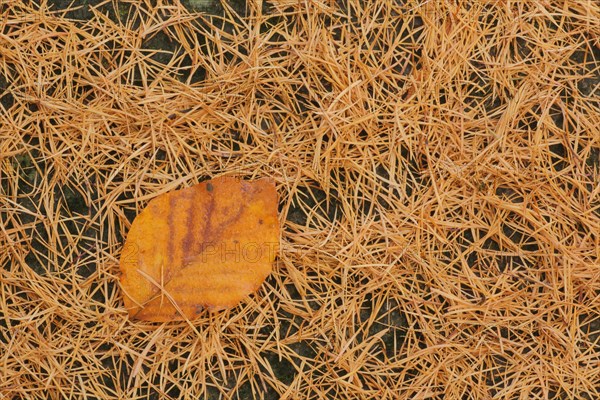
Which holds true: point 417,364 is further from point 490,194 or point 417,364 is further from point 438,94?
point 438,94

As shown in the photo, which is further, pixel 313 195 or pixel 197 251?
pixel 313 195

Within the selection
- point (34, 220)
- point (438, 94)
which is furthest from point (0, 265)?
point (438, 94)

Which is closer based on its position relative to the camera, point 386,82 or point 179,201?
point 179,201
